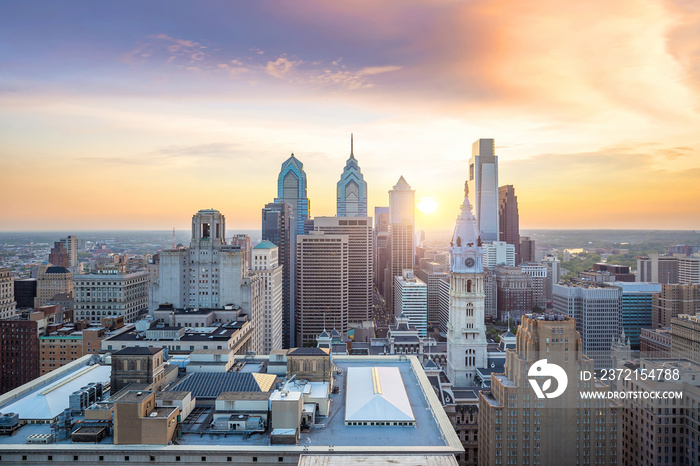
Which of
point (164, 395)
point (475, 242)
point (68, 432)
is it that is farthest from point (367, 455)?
point (475, 242)

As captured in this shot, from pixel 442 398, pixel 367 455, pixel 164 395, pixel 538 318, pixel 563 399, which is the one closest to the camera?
pixel 367 455

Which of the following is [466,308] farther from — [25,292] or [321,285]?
[25,292]

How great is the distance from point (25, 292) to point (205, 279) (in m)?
88.6

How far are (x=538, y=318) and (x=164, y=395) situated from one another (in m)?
42.3

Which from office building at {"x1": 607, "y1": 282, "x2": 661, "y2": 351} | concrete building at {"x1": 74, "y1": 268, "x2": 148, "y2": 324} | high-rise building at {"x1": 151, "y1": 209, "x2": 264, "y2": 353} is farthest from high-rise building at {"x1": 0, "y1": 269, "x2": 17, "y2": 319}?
office building at {"x1": 607, "y1": 282, "x2": 661, "y2": 351}

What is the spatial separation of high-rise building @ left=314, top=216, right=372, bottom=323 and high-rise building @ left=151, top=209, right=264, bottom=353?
287 feet

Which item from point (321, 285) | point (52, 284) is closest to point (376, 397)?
point (321, 285)

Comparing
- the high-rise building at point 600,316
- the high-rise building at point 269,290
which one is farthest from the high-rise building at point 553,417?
the high-rise building at point 600,316

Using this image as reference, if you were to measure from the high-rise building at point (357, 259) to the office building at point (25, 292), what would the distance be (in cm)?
9443

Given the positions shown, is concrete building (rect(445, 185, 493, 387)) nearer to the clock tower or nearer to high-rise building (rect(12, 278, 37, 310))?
the clock tower

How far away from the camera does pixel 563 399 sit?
5594cm

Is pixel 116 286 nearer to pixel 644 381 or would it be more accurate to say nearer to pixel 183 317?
pixel 183 317

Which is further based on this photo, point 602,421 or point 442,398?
point 442,398

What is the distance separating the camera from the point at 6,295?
117 m
